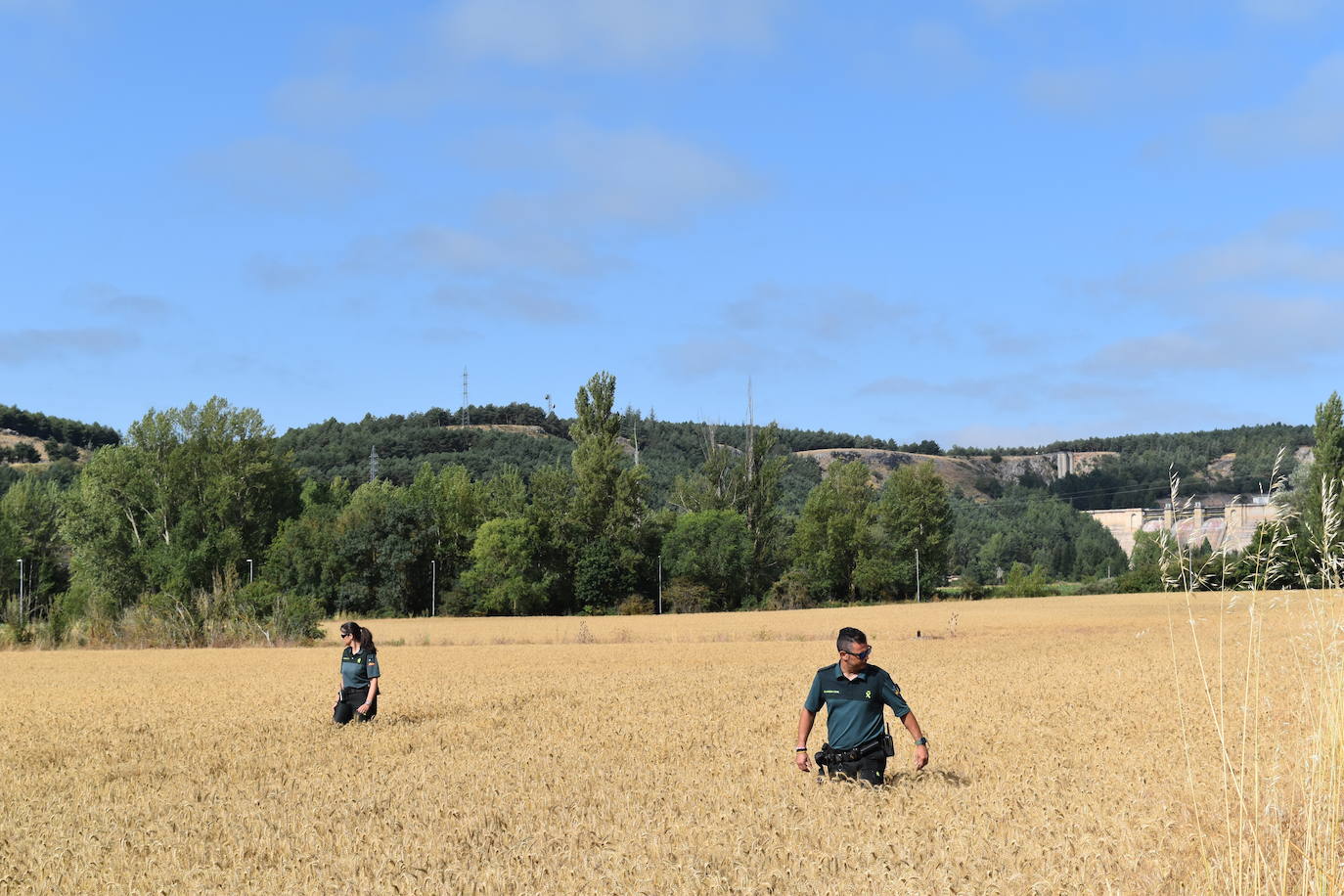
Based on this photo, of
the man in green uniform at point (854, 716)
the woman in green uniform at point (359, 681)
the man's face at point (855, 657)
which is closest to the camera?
the man's face at point (855, 657)

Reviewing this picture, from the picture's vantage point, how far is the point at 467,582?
90188 mm

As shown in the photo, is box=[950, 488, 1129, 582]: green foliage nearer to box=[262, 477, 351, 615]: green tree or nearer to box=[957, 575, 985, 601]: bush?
box=[957, 575, 985, 601]: bush

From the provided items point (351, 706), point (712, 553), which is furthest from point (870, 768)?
point (712, 553)

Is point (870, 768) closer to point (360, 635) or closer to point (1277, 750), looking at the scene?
point (1277, 750)

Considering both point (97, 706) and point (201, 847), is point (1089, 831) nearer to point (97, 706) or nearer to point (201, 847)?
point (201, 847)

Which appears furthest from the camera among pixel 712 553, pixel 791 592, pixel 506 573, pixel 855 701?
pixel 791 592

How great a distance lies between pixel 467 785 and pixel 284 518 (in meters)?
91.7

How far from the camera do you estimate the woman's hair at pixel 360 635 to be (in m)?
16.5

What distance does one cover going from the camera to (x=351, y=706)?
17.7 meters

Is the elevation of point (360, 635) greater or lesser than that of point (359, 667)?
greater

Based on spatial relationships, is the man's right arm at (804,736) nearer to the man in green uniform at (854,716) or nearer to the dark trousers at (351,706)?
the man in green uniform at (854,716)

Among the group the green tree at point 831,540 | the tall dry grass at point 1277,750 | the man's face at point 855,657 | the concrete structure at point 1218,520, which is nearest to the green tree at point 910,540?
the green tree at point 831,540

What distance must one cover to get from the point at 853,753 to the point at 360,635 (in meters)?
9.30

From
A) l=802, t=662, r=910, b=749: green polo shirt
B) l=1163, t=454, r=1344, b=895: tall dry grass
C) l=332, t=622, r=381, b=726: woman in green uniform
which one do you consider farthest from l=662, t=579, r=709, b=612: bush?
l=1163, t=454, r=1344, b=895: tall dry grass
